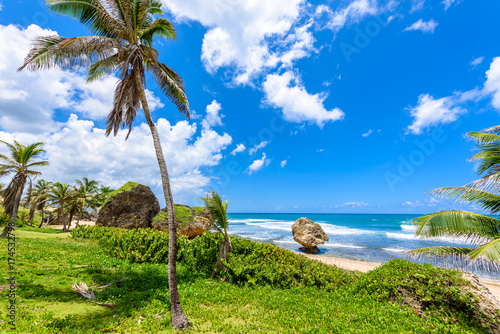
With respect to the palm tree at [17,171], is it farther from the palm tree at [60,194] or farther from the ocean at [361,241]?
the ocean at [361,241]

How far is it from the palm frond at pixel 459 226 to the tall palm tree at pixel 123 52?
27.9 feet

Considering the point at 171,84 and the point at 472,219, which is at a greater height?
the point at 171,84

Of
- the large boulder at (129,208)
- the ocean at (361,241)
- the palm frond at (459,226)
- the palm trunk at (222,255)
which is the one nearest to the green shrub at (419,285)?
the ocean at (361,241)

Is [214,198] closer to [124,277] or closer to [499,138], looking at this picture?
[124,277]

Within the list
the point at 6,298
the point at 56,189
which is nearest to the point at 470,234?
the point at 6,298

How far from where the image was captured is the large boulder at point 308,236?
23484 mm

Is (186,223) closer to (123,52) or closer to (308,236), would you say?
(308,236)

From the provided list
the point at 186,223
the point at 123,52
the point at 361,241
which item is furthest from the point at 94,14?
the point at 361,241

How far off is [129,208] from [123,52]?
2232cm

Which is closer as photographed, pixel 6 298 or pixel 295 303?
pixel 6 298

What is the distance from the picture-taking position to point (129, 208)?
81.2 ft

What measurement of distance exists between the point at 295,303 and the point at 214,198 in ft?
16.5

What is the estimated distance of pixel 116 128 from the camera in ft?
27.5

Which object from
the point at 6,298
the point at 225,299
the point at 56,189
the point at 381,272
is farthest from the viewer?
the point at 56,189
